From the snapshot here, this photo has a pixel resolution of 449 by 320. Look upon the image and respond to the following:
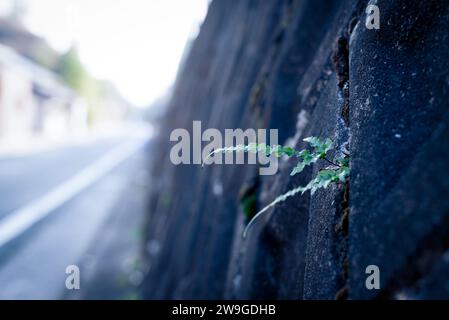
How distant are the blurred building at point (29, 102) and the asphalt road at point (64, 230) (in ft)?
28.1

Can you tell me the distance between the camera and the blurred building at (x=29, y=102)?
74.2 feet

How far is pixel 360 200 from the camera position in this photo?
43.1 inches

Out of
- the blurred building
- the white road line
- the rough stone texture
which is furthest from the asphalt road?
the blurred building

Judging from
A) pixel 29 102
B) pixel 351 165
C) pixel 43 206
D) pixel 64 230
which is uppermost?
pixel 29 102

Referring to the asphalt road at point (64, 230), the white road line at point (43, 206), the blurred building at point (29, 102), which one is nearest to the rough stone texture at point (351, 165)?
the asphalt road at point (64, 230)

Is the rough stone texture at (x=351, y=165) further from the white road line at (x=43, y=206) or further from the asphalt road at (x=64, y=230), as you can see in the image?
the white road line at (x=43, y=206)

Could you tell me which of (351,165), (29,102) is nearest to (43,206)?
(351,165)

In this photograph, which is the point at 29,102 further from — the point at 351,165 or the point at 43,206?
the point at 351,165

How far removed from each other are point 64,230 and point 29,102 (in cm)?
2202

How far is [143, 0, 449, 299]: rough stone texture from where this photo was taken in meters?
0.89

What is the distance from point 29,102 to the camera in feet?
89.1

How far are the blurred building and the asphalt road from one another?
8.56m
